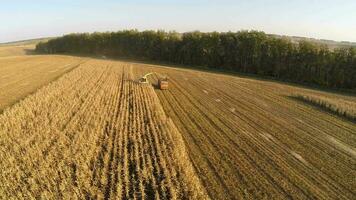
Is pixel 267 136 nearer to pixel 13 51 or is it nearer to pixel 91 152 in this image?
pixel 91 152

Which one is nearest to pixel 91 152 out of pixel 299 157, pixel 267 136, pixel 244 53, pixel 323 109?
pixel 299 157

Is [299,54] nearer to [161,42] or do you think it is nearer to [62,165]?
[161,42]

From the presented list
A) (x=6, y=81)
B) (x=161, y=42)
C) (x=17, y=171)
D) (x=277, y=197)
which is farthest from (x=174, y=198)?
(x=161, y=42)

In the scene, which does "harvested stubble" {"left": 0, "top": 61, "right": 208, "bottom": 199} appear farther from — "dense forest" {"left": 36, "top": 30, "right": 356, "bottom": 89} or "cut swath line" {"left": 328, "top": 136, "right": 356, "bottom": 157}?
"dense forest" {"left": 36, "top": 30, "right": 356, "bottom": 89}

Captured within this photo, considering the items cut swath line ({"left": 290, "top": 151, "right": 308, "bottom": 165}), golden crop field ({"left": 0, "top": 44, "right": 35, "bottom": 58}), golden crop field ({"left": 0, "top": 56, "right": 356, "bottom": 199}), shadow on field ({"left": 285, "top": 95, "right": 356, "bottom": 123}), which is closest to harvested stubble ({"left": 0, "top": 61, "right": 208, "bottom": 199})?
golden crop field ({"left": 0, "top": 56, "right": 356, "bottom": 199})

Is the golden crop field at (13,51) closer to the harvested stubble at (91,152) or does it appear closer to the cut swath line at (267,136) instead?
the harvested stubble at (91,152)

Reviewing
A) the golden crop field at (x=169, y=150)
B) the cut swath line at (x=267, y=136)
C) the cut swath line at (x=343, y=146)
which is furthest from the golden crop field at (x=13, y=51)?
the cut swath line at (x=343, y=146)
